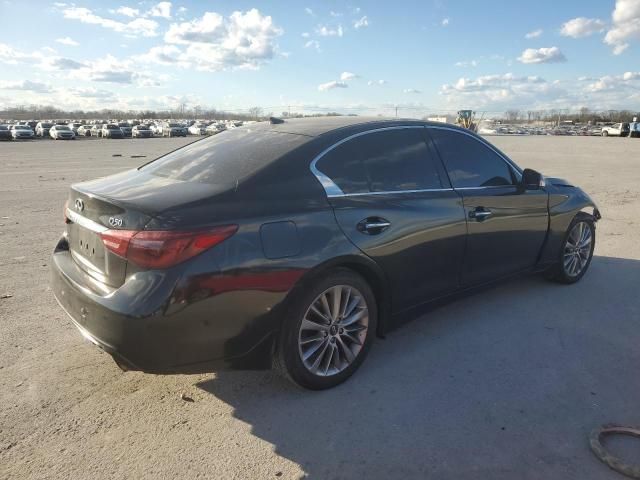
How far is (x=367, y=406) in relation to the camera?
3.04m

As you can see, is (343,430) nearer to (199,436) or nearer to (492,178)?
(199,436)

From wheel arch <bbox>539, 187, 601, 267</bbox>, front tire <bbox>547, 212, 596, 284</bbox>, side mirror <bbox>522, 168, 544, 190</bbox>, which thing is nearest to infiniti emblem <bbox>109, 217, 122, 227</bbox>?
side mirror <bbox>522, 168, 544, 190</bbox>

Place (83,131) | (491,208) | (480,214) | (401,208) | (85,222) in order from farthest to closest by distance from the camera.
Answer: (83,131)
(491,208)
(480,214)
(401,208)
(85,222)

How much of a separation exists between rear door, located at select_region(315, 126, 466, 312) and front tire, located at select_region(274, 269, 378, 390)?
27cm

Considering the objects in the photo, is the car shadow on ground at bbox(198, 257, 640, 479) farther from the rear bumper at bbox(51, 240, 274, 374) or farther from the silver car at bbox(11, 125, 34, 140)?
the silver car at bbox(11, 125, 34, 140)

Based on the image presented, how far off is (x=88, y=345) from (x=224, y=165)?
1776 mm

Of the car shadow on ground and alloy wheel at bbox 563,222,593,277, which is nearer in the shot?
the car shadow on ground

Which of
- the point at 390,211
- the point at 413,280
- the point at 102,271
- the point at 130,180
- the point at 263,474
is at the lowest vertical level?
the point at 263,474

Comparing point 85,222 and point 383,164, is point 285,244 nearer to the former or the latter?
point 383,164

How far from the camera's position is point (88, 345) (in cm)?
373

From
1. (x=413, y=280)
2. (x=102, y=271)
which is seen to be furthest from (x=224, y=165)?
(x=413, y=280)

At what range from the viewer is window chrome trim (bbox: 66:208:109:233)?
2826 mm

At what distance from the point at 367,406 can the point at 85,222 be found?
2.05 m

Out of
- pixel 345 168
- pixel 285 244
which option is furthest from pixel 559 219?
pixel 285 244
